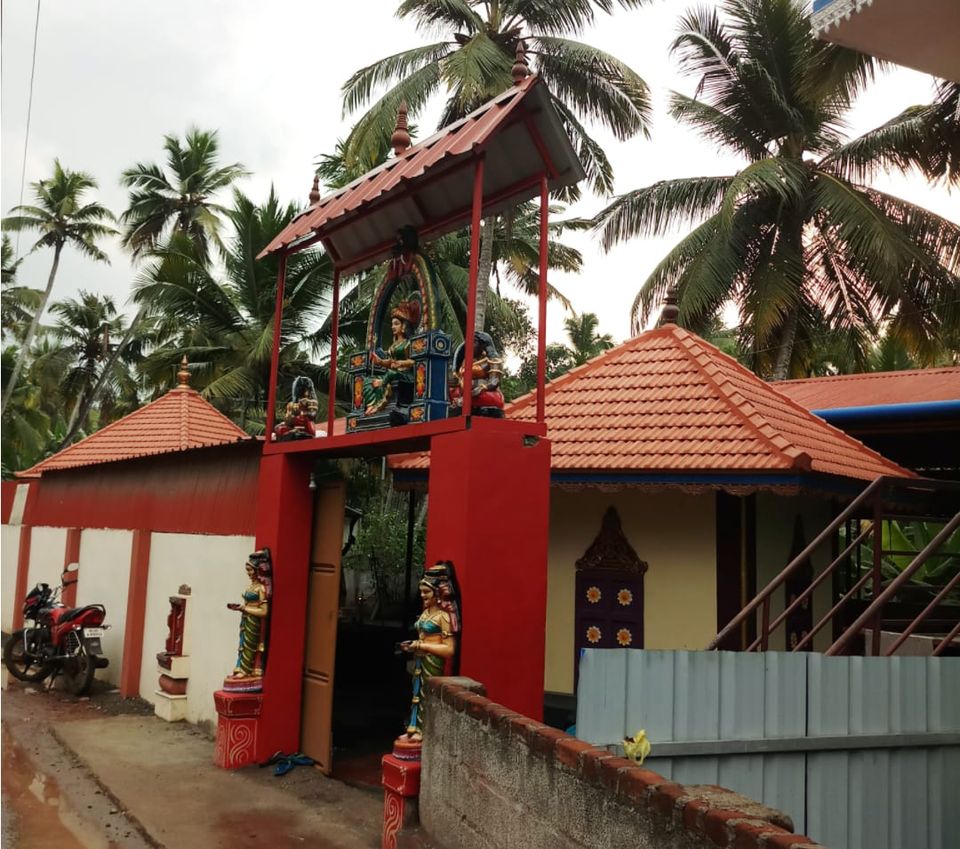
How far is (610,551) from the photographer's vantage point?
7.65 meters

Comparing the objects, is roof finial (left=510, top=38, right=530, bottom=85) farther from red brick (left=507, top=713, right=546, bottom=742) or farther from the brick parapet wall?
red brick (left=507, top=713, right=546, bottom=742)

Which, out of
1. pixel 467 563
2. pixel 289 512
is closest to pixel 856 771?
pixel 467 563

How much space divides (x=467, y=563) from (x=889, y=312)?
13.5 metres

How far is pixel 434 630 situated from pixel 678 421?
3306 mm

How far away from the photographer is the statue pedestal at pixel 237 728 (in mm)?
7355

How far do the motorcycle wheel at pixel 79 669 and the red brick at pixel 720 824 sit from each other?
9424 mm

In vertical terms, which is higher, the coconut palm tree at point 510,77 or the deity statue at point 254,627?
the coconut palm tree at point 510,77

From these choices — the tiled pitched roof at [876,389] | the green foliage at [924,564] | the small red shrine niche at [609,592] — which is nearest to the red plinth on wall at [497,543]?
the small red shrine niche at [609,592]

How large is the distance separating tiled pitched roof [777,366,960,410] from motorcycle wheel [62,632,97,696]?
8.58 m

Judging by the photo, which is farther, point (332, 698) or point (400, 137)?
point (332, 698)

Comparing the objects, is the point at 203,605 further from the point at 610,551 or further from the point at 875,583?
the point at 875,583

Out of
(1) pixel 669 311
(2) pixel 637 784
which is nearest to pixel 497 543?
(2) pixel 637 784

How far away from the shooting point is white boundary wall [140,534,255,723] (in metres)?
8.66

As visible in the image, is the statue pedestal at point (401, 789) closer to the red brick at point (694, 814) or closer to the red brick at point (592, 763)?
the red brick at point (592, 763)
